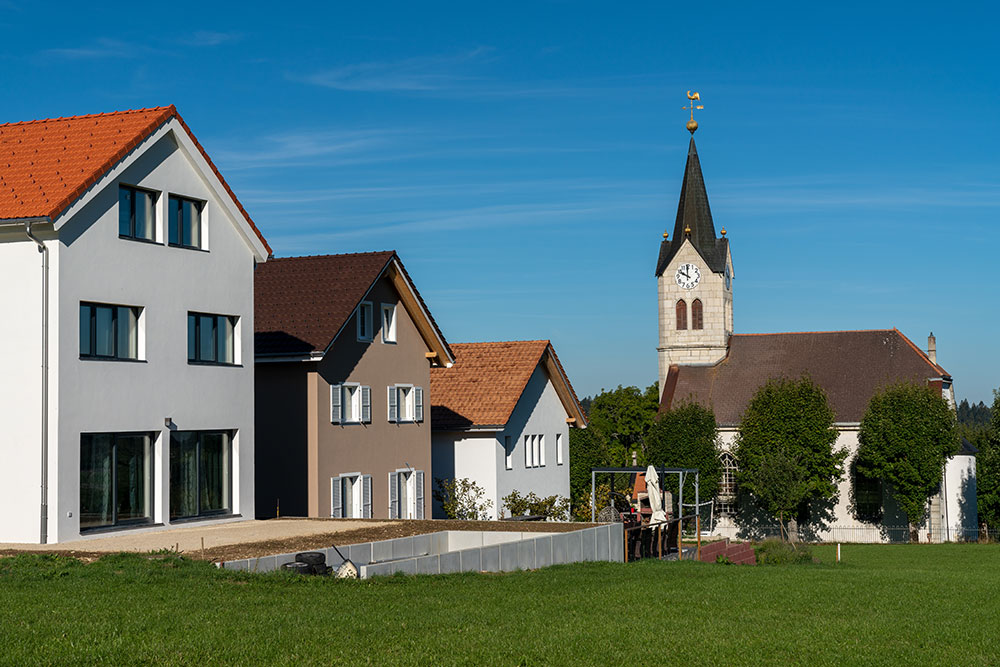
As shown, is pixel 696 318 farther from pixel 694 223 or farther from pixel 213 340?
pixel 213 340

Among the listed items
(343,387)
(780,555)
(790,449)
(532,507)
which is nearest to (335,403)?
(343,387)

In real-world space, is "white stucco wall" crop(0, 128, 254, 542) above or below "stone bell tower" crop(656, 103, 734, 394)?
below

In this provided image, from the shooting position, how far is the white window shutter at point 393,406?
118 feet

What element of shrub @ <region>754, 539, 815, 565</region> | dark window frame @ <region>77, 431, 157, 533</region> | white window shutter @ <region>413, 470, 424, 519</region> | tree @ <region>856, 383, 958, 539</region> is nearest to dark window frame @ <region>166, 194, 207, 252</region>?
dark window frame @ <region>77, 431, 157, 533</region>

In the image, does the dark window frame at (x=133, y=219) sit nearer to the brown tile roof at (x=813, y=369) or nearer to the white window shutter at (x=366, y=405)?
the white window shutter at (x=366, y=405)

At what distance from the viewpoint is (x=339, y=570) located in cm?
1909

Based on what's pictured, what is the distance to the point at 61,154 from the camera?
24562 mm

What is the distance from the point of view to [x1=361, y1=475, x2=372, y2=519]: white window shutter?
1342 inches

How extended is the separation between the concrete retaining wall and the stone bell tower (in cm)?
5355

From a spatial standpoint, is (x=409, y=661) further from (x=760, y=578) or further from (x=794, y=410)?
(x=794, y=410)

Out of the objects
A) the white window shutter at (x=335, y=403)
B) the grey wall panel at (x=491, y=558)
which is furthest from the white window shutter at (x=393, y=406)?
the grey wall panel at (x=491, y=558)

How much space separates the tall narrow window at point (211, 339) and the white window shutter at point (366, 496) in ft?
24.7

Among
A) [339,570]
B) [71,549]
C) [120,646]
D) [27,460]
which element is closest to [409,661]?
[120,646]

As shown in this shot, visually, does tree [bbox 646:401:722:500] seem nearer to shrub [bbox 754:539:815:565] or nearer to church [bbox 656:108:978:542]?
church [bbox 656:108:978:542]
